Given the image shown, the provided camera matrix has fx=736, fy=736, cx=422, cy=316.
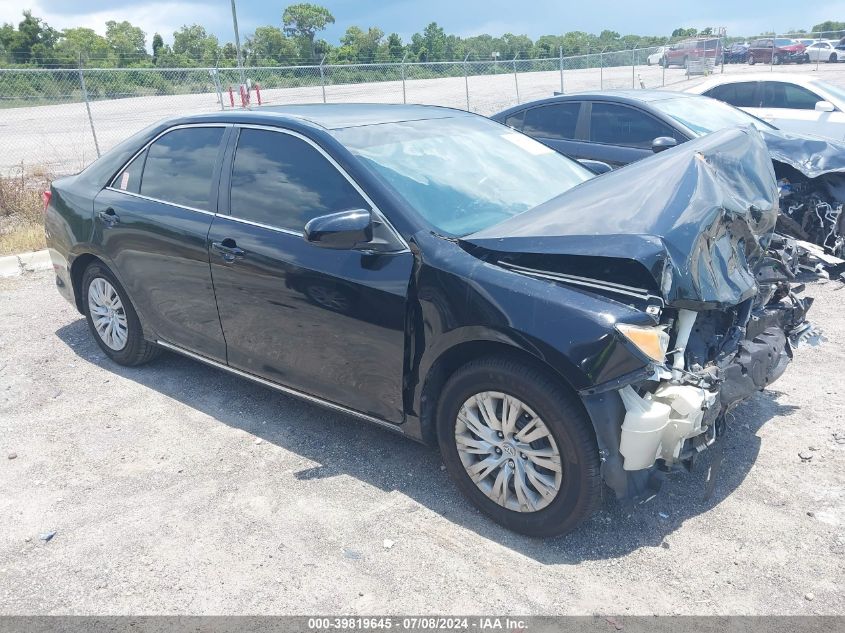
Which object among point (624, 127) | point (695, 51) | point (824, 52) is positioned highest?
point (695, 51)

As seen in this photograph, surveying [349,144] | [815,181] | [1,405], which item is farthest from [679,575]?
[815,181]

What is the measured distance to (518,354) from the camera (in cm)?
305

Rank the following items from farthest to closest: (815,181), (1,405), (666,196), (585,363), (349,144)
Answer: (815,181)
(1,405)
(349,144)
(666,196)
(585,363)

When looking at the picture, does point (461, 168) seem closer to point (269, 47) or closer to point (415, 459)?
point (415, 459)

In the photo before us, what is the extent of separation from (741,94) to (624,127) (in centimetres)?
425

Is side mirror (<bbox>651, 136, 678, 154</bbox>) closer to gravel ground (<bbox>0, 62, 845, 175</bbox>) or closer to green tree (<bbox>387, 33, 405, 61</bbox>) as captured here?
gravel ground (<bbox>0, 62, 845, 175</bbox>)

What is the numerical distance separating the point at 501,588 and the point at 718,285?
1.54 meters

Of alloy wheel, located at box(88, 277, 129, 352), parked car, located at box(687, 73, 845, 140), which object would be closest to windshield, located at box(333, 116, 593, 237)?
alloy wheel, located at box(88, 277, 129, 352)

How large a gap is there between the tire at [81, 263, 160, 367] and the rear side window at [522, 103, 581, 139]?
5070 mm

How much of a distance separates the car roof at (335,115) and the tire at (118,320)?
124 cm

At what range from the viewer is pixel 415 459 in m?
3.91

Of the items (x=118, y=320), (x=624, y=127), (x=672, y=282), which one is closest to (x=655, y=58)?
(x=624, y=127)

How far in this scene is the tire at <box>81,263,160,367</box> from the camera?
4918mm

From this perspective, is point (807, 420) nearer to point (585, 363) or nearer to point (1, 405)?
point (585, 363)
